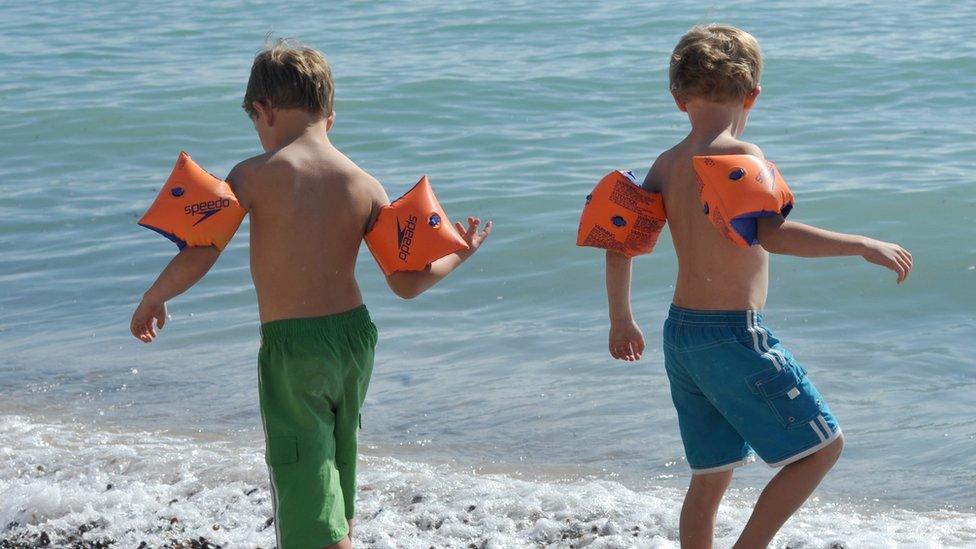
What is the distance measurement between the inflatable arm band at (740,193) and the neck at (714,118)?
0.19 metres

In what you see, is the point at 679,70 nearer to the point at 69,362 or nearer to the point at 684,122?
the point at 69,362

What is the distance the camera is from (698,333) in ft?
11.5

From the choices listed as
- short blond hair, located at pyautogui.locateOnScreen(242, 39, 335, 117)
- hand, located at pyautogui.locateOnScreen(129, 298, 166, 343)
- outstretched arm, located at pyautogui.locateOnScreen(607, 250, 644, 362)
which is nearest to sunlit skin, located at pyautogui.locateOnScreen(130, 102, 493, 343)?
hand, located at pyautogui.locateOnScreen(129, 298, 166, 343)

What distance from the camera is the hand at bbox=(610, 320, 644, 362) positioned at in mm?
3697

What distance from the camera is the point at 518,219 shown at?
9766 mm

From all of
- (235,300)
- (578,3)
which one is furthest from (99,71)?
(235,300)

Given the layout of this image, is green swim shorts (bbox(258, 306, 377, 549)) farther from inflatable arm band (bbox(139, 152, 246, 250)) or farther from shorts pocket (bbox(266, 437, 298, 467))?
inflatable arm band (bbox(139, 152, 246, 250))

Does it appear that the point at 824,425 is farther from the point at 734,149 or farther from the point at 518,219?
the point at 518,219

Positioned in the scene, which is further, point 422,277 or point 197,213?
point 422,277

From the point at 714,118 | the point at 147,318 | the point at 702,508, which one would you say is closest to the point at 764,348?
the point at 702,508

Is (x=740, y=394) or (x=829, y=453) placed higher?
(x=740, y=394)

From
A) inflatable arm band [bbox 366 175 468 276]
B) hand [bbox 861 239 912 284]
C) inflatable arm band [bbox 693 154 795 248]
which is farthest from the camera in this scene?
inflatable arm band [bbox 366 175 468 276]

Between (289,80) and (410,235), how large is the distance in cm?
55

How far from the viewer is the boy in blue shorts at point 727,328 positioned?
3367mm
